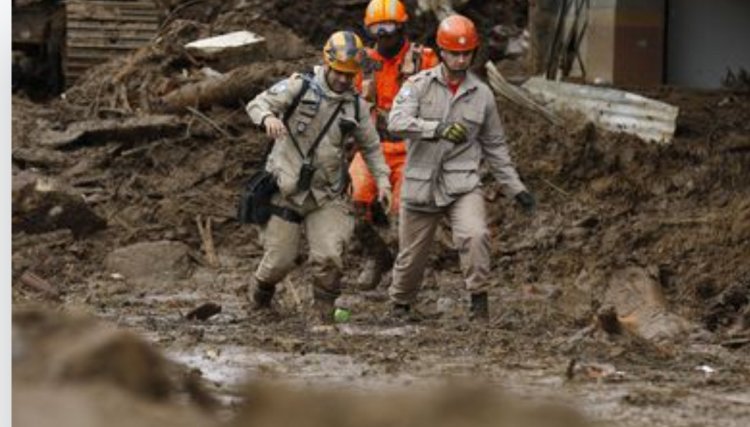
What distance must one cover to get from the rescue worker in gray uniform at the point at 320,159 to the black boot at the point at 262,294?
294 millimetres

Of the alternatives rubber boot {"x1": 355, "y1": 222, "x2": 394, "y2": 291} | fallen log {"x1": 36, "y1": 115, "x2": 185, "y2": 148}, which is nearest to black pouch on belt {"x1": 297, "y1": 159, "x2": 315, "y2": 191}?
rubber boot {"x1": 355, "y1": 222, "x2": 394, "y2": 291}

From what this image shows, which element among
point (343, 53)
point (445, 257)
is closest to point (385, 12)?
point (343, 53)

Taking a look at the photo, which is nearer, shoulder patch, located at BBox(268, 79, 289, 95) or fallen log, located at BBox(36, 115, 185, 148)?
shoulder patch, located at BBox(268, 79, 289, 95)

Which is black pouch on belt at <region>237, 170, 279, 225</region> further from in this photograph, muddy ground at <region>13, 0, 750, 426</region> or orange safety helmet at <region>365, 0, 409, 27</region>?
orange safety helmet at <region>365, 0, 409, 27</region>

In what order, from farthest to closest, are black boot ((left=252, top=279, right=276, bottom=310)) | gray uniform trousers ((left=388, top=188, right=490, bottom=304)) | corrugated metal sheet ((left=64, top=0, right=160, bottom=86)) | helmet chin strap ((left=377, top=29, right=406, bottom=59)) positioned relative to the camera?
corrugated metal sheet ((left=64, top=0, right=160, bottom=86))
helmet chin strap ((left=377, top=29, right=406, bottom=59))
black boot ((left=252, top=279, right=276, bottom=310))
gray uniform trousers ((left=388, top=188, right=490, bottom=304))

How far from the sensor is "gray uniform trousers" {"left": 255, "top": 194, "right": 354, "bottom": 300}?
42.9 ft

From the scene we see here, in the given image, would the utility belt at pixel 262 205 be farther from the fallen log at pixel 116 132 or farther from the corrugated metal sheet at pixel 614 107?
the fallen log at pixel 116 132

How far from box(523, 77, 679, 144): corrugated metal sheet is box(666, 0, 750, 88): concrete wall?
4.74ft

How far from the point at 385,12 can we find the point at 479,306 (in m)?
2.27

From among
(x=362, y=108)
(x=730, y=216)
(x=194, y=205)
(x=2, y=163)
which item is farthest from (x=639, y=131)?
(x=2, y=163)

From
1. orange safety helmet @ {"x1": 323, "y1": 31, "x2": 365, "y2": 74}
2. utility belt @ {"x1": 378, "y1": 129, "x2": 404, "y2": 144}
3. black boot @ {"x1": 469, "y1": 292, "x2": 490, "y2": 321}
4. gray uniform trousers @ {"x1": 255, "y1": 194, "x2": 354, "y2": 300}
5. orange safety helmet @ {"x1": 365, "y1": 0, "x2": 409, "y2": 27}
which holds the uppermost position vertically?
orange safety helmet @ {"x1": 365, "y1": 0, "x2": 409, "y2": 27}

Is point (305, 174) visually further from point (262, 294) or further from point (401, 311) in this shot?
point (401, 311)

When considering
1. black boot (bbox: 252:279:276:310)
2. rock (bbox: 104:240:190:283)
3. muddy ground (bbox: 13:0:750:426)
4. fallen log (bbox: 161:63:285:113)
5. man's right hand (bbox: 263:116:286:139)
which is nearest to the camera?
muddy ground (bbox: 13:0:750:426)

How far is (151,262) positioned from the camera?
16.4 metres
